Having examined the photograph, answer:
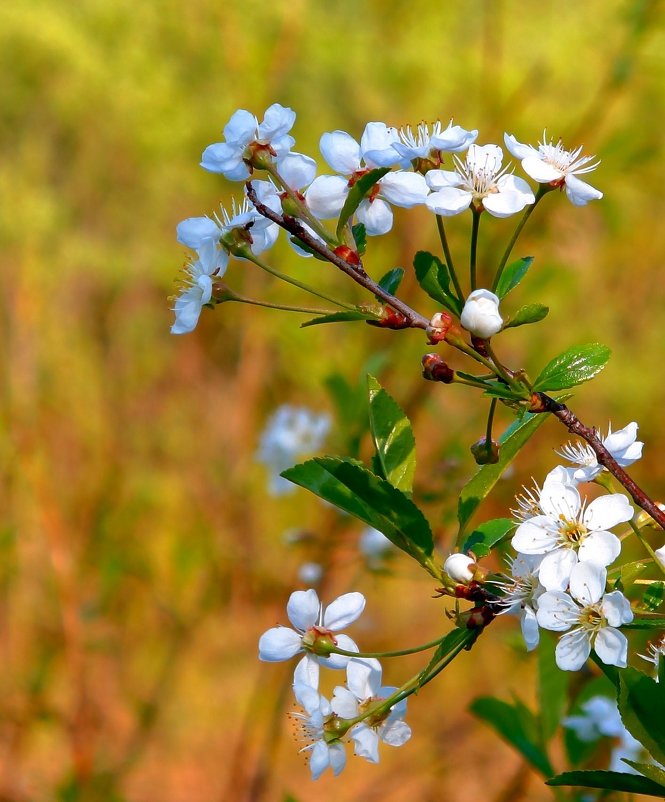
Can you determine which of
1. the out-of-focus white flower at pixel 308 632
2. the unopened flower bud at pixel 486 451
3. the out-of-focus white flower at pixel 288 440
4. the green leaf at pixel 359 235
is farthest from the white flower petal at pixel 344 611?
the out-of-focus white flower at pixel 288 440

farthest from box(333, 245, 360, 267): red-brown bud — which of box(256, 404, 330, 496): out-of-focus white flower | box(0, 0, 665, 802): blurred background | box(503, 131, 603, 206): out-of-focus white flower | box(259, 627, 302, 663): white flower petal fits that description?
box(0, 0, 665, 802): blurred background

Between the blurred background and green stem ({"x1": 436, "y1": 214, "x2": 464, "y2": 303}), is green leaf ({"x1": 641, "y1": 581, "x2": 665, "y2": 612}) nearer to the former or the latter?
green stem ({"x1": 436, "y1": 214, "x2": 464, "y2": 303})

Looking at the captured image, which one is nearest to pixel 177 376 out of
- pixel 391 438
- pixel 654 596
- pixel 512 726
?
pixel 512 726

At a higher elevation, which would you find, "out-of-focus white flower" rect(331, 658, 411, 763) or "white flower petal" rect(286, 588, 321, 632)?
"white flower petal" rect(286, 588, 321, 632)

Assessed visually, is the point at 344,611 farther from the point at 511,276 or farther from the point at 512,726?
the point at 512,726

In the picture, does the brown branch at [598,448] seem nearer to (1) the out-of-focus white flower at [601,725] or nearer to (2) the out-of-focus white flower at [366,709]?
(2) the out-of-focus white flower at [366,709]

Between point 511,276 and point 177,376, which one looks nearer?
point 511,276
